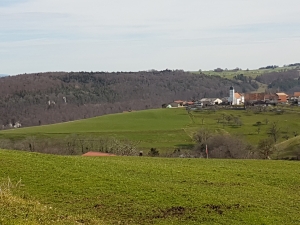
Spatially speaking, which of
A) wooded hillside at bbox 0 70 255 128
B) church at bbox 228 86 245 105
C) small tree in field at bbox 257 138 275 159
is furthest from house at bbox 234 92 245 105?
small tree in field at bbox 257 138 275 159

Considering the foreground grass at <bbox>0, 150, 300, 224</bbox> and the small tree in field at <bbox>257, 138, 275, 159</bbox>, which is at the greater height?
the foreground grass at <bbox>0, 150, 300, 224</bbox>

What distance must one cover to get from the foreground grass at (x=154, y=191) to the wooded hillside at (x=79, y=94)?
111163 millimetres

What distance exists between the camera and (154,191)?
16156mm

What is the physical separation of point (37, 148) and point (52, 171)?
4874cm

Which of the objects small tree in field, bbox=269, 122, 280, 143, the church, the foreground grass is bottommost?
small tree in field, bbox=269, 122, 280, 143

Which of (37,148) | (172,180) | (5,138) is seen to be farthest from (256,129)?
(172,180)

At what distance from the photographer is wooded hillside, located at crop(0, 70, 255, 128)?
453ft

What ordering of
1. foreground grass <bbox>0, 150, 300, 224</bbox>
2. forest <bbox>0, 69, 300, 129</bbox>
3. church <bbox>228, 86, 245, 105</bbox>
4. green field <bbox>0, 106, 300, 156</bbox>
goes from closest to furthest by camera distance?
foreground grass <bbox>0, 150, 300, 224</bbox>
green field <bbox>0, 106, 300, 156</bbox>
forest <bbox>0, 69, 300, 129</bbox>
church <bbox>228, 86, 245, 105</bbox>

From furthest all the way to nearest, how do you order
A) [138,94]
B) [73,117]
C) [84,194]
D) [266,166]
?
[138,94] < [73,117] < [266,166] < [84,194]

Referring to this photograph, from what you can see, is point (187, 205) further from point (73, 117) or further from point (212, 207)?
point (73, 117)

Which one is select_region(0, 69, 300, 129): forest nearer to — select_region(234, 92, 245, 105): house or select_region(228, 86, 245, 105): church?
select_region(228, 86, 245, 105): church

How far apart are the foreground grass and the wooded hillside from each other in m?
111

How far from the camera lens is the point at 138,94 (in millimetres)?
178250

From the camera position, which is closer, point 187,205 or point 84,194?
point 187,205
